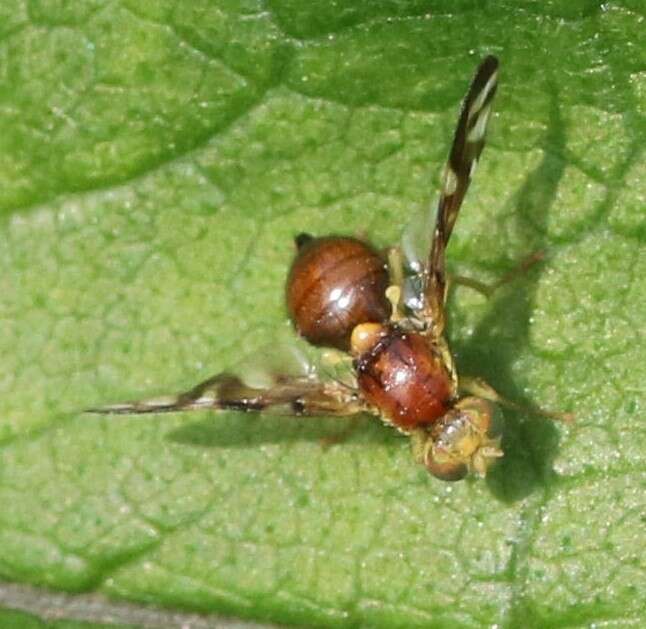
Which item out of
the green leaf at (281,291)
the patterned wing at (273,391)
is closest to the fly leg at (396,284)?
the green leaf at (281,291)

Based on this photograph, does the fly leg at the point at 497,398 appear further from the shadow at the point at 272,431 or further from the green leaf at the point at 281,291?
the shadow at the point at 272,431

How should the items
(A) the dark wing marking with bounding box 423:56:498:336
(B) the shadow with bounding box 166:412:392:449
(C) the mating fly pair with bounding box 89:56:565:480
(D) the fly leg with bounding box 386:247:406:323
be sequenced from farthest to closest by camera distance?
1. (B) the shadow with bounding box 166:412:392:449
2. (D) the fly leg with bounding box 386:247:406:323
3. (C) the mating fly pair with bounding box 89:56:565:480
4. (A) the dark wing marking with bounding box 423:56:498:336

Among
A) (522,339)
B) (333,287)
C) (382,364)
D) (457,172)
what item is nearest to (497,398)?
(522,339)

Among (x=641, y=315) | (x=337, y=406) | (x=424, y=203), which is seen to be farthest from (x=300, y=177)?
(x=641, y=315)

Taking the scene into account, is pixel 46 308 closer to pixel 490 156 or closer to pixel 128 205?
pixel 128 205

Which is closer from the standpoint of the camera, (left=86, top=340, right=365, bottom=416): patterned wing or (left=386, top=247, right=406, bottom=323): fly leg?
(left=86, top=340, right=365, bottom=416): patterned wing

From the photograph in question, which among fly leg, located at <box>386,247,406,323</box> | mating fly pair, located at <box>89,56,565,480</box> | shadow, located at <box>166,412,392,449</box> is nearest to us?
mating fly pair, located at <box>89,56,565,480</box>

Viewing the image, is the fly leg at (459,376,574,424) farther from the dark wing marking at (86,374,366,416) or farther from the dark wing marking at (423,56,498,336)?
the dark wing marking at (86,374,366,416)

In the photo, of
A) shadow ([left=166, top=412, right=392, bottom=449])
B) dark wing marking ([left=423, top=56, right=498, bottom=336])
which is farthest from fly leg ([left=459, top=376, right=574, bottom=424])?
shadow ([left=166, top=412, right=392, bottom=449])
